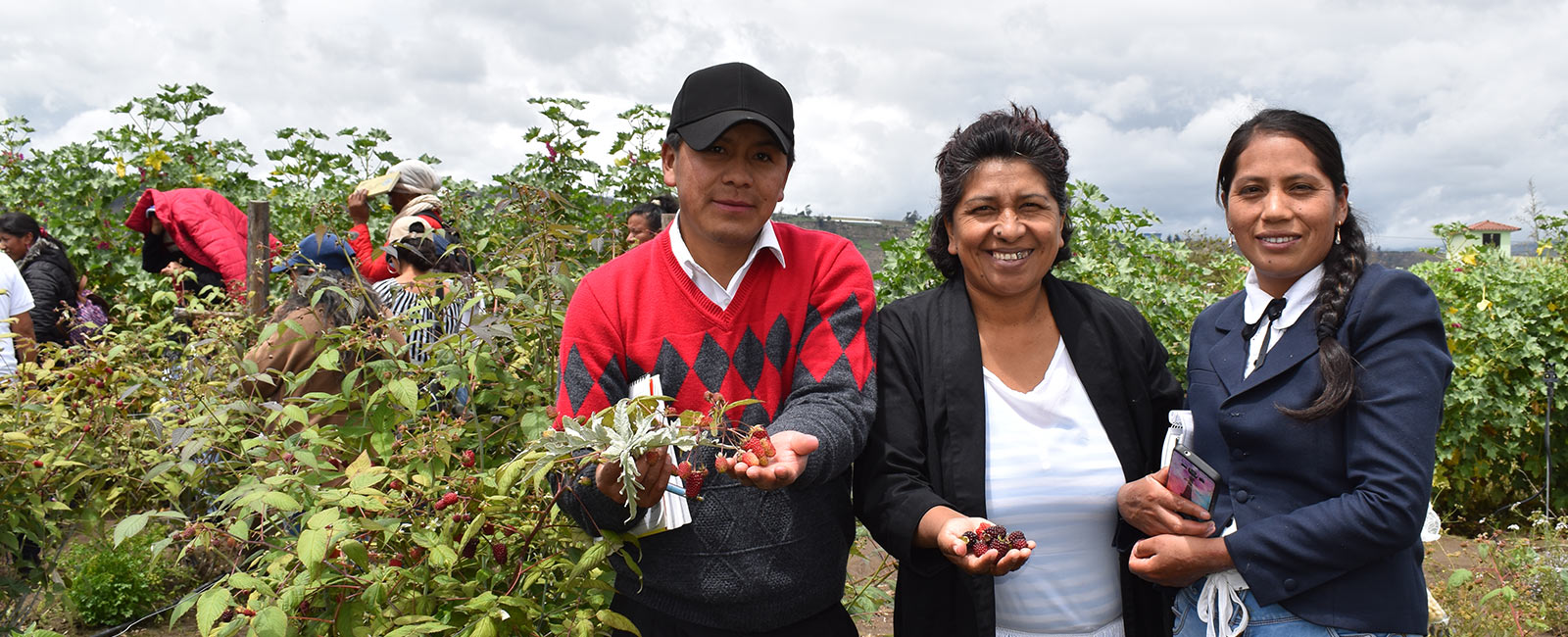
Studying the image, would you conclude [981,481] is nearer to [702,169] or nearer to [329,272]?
[702,169]

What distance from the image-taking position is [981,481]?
178 centimetres

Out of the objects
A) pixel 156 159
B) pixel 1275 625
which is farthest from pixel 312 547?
pixel 156 159

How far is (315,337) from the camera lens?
2469mm

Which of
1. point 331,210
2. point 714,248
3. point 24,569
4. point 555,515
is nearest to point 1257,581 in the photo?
point 714,248

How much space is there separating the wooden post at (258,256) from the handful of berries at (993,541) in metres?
3.13

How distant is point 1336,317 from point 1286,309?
0.12m

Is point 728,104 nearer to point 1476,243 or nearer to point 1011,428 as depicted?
point 1011,428

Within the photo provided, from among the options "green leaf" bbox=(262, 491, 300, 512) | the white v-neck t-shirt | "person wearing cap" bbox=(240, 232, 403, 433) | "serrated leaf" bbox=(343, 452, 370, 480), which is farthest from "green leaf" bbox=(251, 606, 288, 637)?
the white v-neck t-shirt

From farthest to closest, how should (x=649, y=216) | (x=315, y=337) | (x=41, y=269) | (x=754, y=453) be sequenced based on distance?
(x=41, y=269) < (x=649, y=216) < (x=315, y=337) < (x=754, y=453)

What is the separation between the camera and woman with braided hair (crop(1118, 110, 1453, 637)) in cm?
149

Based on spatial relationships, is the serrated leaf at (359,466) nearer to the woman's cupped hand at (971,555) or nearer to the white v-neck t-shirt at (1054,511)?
the woman's cupped hand at (971,555)

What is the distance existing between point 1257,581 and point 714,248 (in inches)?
43.2

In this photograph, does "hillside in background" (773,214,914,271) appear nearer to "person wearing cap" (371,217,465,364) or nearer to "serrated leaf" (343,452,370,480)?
"person wearing cap" (371,217,465,364)

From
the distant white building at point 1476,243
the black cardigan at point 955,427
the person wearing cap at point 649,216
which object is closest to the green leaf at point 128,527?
the black cardigan at point 955,427
